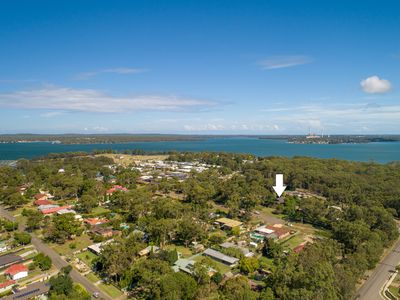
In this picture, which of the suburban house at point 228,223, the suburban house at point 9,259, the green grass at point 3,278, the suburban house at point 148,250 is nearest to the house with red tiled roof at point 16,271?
the green grass at point 3,278

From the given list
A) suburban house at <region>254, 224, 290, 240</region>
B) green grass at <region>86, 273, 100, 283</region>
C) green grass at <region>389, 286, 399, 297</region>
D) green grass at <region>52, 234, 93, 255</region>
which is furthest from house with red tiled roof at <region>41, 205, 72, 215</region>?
green grass at <region>389, 286, 399, 297</region>

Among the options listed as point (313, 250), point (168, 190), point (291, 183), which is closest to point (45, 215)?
point (168, 190)

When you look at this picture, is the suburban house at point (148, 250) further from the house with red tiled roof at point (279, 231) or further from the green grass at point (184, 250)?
the house with red tiled roof at point (279, 231)

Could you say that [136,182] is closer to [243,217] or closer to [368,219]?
[243,217]

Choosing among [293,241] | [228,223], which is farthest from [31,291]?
[293,241]

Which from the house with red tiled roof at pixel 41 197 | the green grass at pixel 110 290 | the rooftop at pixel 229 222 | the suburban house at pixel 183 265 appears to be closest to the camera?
the green grass at pixel 110 290

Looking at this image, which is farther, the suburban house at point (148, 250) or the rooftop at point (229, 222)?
the rooftop at point (229, 222)

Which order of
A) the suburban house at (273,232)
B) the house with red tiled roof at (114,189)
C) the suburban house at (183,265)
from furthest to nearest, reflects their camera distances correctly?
the house with red tiled roof at (114,189), the suburban house at (273,232), the suburban house at (183,265)

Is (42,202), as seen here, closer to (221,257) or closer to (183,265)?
(183,265)
